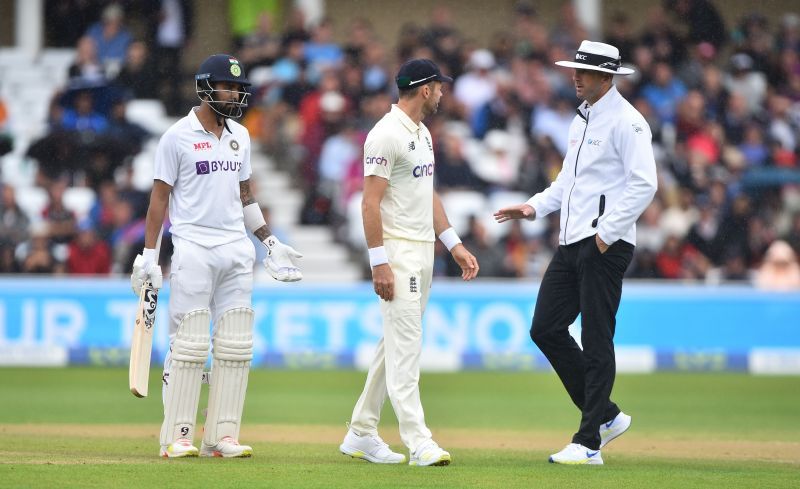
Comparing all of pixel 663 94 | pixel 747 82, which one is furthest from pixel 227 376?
pixel 747 82

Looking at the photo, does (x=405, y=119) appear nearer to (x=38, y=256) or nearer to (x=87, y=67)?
(x=38, y=256)

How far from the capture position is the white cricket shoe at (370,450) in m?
8.50

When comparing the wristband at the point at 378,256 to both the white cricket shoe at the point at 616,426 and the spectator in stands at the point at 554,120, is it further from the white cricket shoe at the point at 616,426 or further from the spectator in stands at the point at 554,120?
the spectator in stands at the point at 554,120

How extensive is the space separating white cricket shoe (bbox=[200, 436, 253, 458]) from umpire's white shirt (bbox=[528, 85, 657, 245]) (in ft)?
7.78

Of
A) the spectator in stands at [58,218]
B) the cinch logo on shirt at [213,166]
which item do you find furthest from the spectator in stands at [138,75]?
the cinch logo on shirt at [213,166]

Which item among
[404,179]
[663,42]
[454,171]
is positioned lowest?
[454,171]

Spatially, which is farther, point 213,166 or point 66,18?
point 66,18

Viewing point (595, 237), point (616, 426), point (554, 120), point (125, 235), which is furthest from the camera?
point (554, 120)

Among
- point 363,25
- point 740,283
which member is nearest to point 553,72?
point 363,25

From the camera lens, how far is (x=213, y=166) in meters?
8.45

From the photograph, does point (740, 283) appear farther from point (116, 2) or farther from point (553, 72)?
point (116, 2)

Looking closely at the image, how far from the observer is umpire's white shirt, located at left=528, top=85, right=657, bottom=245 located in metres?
8.32

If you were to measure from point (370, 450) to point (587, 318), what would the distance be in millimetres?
1553

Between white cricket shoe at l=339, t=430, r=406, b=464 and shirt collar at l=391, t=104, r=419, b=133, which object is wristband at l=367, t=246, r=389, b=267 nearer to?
shirt collar at l=391, t=104, r=419, b=133
